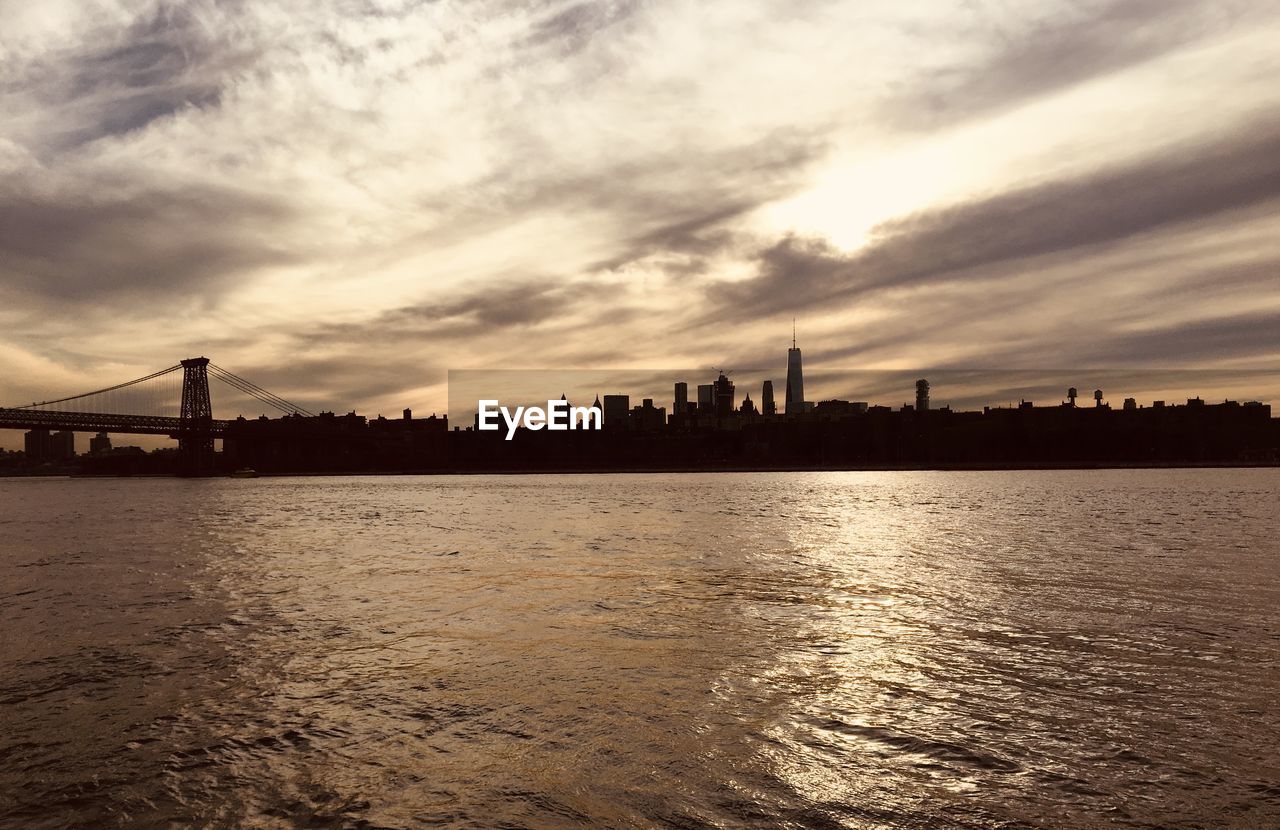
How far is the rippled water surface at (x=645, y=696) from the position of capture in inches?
290

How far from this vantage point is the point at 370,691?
1106 cm

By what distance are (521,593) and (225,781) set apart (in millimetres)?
11942

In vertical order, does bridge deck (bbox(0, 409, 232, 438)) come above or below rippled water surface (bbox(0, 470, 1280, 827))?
above

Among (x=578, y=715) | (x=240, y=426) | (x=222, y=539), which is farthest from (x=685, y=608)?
(x=240, y=426)

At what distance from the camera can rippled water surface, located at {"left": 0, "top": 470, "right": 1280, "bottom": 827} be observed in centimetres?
737

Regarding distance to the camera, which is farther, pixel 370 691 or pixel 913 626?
pixel 913 626

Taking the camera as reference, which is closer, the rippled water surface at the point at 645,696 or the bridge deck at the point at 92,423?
the rippled water surface at the point at 645,696

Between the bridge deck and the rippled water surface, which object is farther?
the bridge deck

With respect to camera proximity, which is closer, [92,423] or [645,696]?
[645,696]

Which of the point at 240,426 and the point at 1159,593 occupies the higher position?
the point at 240,426

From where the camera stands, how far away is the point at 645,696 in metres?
10.7

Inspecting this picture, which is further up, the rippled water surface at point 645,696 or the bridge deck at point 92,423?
the bridge deck at point 92,423

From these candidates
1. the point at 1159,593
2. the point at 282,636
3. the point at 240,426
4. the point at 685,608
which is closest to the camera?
the point at 282,636

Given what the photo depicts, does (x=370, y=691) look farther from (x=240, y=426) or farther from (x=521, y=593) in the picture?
(x=240, y=426)
